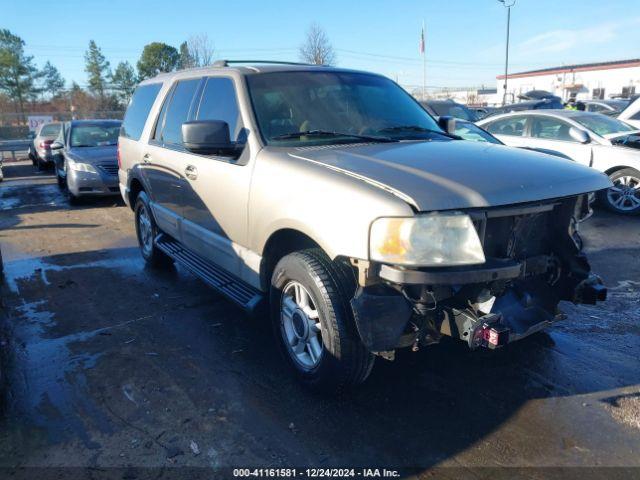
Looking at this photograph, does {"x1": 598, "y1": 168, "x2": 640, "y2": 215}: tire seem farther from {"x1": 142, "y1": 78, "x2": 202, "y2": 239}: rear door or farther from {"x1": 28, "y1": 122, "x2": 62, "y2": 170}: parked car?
{"x1": 28, "y1": 122, "x2": 62, "y2": 170}: parked car

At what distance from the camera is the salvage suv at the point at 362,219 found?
103 inches

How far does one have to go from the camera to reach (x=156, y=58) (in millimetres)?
51500

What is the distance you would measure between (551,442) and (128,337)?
3160 mm

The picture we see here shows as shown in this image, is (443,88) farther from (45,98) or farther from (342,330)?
(342,330)

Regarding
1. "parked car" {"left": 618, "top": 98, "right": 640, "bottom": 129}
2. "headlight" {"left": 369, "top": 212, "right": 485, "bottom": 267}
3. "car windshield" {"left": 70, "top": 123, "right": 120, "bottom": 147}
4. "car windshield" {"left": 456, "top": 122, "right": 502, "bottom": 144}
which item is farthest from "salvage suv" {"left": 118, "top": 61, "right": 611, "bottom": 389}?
"parked car" {"left": 618, "top": 98, "right": 640, "bottom": 129}

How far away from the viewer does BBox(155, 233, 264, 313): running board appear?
3.70m

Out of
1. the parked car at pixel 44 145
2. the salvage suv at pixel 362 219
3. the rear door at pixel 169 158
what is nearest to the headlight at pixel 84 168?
the rear door at pixel 169 158

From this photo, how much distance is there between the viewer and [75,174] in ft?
33.5

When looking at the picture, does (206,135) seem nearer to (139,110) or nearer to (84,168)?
(139,110)

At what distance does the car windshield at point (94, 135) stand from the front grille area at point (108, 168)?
39.3 inches

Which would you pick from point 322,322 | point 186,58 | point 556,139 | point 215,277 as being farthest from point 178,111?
point 186,58

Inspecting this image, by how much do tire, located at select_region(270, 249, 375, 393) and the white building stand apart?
49.9 meters

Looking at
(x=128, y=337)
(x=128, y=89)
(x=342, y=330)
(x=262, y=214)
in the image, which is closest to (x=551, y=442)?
(x=342, y=330)

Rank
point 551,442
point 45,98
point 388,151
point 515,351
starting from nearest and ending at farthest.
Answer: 1. point 551,442
2. point 388,151
3. point 515,351
4. point 45,98
